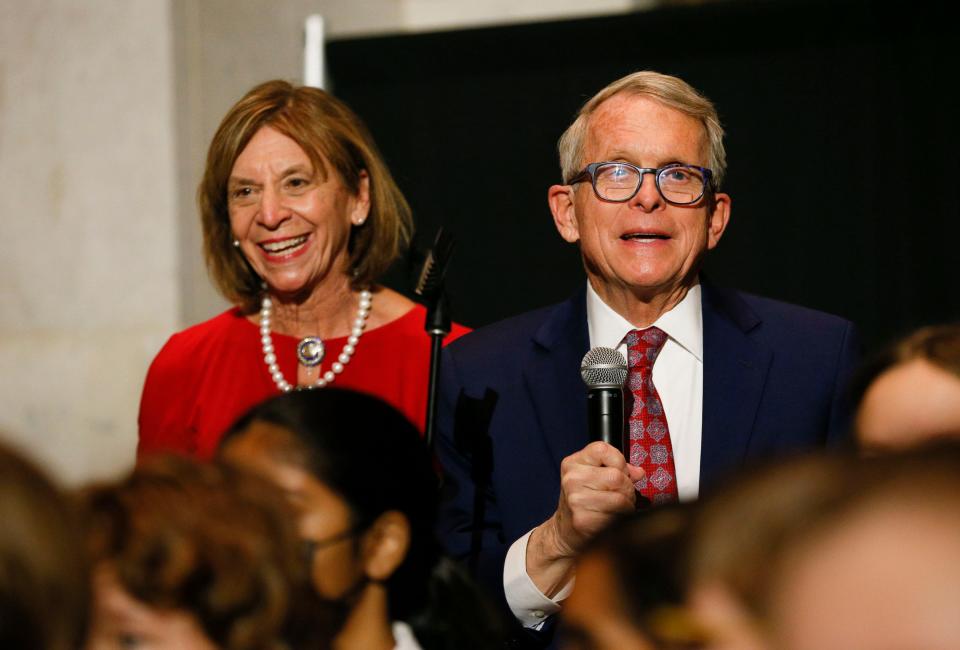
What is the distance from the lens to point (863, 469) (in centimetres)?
86

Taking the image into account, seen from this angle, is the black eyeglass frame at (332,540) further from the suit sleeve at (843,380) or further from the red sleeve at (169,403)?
the red sleeve at (169,403)

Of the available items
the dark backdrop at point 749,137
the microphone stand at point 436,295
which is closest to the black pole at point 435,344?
the microphone stand at point 436,295

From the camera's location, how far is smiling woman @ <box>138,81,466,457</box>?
3219 millimetres

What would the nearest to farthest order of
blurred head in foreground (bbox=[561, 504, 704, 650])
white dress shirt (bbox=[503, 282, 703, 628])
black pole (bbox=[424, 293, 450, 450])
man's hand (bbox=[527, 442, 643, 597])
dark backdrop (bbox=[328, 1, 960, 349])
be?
blurred head in foreground (bbox=[561, 504, 704, 650]) → man's hand (bbox=[527, 442, 643, 597]) → black pole (bbox=[424, 293, 450, 450]) → white dress shirt (bbox=[503, 282, 703, 628]) → dark backdrop (bbox=[328, 1, 960, 349])

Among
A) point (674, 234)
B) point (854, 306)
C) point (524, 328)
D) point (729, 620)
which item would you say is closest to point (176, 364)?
point (524, 328)

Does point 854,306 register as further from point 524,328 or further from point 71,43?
point 71,43

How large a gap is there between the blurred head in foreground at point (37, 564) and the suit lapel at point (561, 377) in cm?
147

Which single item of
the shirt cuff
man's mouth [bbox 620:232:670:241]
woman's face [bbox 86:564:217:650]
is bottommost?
the shirt cuff

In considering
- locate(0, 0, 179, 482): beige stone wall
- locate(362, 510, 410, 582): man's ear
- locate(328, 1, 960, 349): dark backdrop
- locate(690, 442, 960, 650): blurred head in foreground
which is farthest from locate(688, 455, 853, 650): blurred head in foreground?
locate(0, 0, 179, 482): beige stone wall

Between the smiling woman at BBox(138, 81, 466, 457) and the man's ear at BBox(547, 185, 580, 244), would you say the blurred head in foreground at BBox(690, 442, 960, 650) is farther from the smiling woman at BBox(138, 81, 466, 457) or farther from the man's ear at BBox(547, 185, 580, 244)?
the smiling woman at BBox(138, 81, 466, 457)

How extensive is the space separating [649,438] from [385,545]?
2.47 ft

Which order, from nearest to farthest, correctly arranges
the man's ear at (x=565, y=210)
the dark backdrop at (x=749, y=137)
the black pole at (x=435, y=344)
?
the black pole at (x=435, y=344) → the man's ear at (x=565, y=210) → the dark backdrop at (x=749, y=137)

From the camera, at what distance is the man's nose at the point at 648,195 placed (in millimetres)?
2648

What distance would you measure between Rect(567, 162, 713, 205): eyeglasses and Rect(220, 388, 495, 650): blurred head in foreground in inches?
30.7
